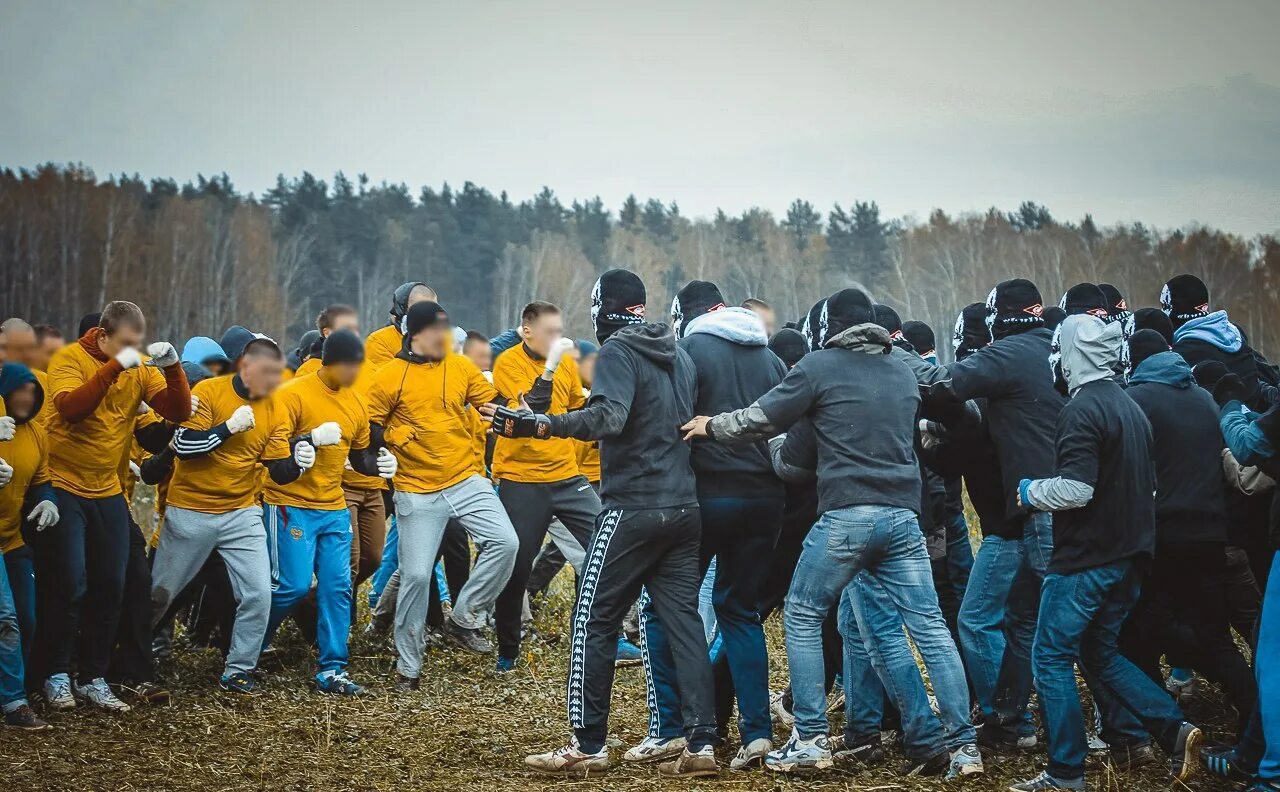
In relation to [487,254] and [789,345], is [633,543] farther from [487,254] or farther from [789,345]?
[487,254]

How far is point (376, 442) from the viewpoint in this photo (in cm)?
823

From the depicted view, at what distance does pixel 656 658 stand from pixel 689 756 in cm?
59

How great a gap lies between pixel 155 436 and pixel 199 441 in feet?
1.15

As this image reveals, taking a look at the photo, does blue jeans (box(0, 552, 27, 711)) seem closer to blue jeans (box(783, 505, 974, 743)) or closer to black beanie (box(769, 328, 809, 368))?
blue jeans (box(783, 505, 974, 743))

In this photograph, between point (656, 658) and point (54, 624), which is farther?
point (54, 624)

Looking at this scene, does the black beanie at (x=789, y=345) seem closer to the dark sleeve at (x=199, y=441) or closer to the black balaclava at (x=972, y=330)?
the black balaclava at (x=972, y=330)

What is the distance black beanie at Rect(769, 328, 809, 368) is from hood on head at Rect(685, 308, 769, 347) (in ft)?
5.54

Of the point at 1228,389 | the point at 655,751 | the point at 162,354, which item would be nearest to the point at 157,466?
the point at 162,354

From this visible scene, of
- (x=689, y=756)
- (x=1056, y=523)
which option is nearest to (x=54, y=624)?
(x=689, y=756)

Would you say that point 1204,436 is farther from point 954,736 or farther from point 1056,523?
point 954,736

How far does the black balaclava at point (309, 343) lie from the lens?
9688mm

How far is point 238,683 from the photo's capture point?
7723 millimetres

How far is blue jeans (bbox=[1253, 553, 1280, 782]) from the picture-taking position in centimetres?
495

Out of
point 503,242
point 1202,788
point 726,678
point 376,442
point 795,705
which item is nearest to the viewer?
point 1202,788
